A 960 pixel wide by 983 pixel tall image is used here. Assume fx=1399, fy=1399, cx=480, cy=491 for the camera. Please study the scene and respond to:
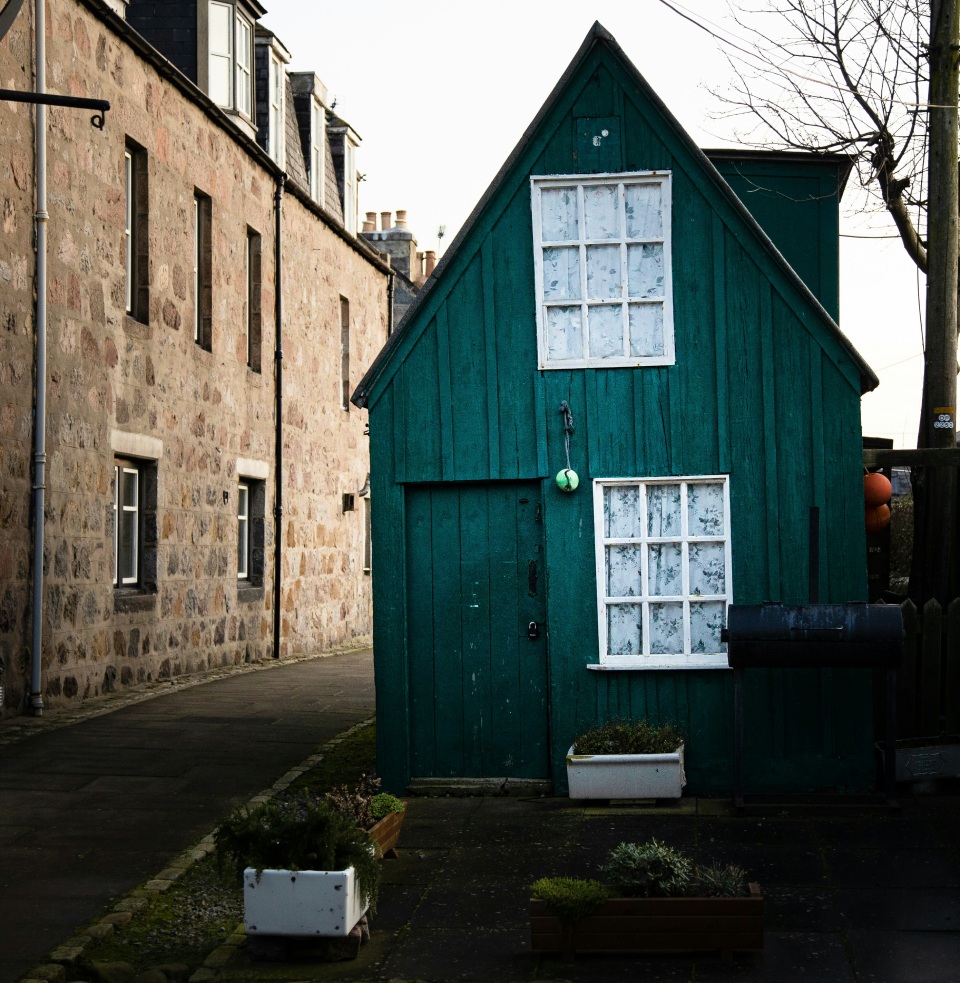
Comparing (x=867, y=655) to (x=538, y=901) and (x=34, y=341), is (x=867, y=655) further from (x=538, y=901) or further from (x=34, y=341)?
(x=34, y=341)

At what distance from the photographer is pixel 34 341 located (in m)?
12.9

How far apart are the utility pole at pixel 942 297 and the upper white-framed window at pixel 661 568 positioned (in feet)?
6.35

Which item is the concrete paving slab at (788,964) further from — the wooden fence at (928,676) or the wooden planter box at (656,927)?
the wooden fence at (928,676)

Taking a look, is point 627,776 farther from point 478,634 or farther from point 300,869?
point 300,869

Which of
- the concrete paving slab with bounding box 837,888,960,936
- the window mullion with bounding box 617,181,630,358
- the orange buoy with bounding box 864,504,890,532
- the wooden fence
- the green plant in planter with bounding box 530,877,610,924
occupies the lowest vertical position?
the concrete paving slab with bounding box 837,888,960,936

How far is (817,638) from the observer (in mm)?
8859

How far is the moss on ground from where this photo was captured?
20.6 ft

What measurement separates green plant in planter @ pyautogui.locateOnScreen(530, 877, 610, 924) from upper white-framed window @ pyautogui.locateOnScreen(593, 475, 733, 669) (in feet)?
11.9

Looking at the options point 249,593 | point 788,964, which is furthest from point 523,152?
point 249,593

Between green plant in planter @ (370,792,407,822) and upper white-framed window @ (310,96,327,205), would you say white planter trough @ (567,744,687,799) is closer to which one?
green plant in planter @ (370,792,407,822)

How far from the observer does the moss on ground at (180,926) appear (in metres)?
6.28

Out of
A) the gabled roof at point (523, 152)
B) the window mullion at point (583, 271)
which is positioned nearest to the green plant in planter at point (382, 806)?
the gabled roof at point (523, 152)

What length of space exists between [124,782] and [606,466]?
4.11 m

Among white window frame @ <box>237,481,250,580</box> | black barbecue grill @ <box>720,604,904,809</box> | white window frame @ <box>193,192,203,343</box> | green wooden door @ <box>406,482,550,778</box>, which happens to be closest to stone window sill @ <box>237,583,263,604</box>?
white window frame @ <box>237,481,250,580</box>
